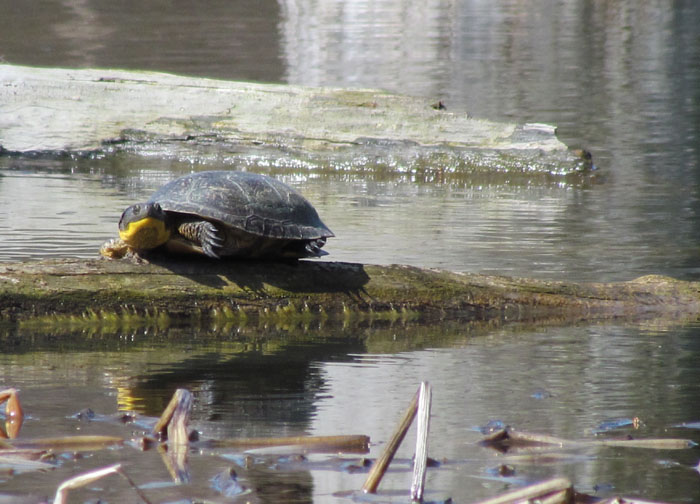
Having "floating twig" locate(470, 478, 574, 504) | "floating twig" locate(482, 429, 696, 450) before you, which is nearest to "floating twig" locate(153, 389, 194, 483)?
"floating twig" locate(482, 429, 696, 450)

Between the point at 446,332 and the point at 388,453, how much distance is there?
2845mm

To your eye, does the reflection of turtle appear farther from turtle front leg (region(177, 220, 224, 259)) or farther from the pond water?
the pond water

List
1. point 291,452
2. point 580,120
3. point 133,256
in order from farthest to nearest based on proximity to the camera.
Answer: point 580,120, point 133,256, point 291,452

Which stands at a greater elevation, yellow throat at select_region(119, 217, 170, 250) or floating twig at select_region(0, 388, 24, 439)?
yellow throat at select_region(119, 217, 170, 250)

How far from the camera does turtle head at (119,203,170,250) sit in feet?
17.9

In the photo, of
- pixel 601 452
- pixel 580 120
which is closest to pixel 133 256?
pixel 601 452

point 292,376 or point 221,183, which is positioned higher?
point 221,183

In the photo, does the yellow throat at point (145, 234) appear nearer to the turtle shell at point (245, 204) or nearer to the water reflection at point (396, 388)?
the turtle shell at point (245, 204)

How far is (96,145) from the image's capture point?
12266 mm

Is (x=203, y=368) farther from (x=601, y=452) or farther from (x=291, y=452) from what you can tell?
(x=601, y=452)

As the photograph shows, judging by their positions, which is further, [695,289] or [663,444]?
[695,289]

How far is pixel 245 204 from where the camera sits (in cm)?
580

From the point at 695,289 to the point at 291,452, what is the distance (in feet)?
11.6

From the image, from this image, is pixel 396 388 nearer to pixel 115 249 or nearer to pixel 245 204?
pixel 245 204
